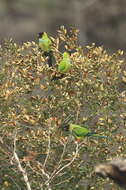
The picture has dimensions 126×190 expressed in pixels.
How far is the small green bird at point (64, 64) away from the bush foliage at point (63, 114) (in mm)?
164

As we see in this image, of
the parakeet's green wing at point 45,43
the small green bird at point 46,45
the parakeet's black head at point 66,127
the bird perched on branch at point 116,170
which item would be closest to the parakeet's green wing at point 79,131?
the parakeet's black head at point 66,127

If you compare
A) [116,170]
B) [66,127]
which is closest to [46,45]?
[66,127]

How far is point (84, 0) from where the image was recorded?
73.6 ft

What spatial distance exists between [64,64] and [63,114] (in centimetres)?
90

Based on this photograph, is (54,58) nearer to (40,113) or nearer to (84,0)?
(40,113)

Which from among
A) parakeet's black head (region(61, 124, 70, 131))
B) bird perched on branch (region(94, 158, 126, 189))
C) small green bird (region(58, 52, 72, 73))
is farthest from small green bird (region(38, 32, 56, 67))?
bird perched on branch (region(94, 158, 126, 189))

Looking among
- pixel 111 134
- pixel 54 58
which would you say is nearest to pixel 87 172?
pixel 111 134

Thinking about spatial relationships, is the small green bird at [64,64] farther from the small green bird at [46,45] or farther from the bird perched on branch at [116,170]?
the bird perched on branch at [116,170]

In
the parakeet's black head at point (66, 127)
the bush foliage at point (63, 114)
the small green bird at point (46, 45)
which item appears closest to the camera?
the parakeet's black head at point (66, 127)

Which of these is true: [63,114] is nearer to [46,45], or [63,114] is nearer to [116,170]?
[46,45]

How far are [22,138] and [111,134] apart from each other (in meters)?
1.53

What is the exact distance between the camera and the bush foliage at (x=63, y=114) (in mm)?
8758

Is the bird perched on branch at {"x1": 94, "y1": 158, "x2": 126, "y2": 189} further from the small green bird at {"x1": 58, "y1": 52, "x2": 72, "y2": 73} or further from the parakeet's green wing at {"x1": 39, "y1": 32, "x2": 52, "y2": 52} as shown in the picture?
the parakeet's green wing at {"x1": 39, "y1": 32, "x2": 52, "y2": 52}

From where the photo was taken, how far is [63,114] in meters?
9.06
